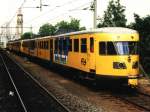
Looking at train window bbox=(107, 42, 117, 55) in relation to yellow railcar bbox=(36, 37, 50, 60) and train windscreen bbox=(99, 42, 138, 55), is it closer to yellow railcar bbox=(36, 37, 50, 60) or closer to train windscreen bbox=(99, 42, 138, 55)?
train windscreen bbox=(99, 42, 138, 55)

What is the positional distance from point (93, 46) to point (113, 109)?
16.0 ft

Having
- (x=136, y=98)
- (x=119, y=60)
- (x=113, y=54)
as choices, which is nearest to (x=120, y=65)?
(x=119, y=60)

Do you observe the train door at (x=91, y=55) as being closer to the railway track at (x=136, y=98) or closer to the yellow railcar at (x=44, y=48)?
the railway track at (x=136, y=98)

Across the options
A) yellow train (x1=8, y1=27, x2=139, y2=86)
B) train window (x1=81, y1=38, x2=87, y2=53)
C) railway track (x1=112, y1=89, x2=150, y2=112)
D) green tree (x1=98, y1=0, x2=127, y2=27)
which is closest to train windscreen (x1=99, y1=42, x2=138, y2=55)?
yellow train (x1=8, y1=27, x2=139, y2=86)

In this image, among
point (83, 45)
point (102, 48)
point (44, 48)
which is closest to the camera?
point (102, 48)

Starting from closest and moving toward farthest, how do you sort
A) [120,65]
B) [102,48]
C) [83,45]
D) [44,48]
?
[120,65] < [102,48] < [83,45] < [44,48]

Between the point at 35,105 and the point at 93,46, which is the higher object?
the point at 93,46

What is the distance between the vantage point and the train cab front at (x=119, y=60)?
56.3 feet

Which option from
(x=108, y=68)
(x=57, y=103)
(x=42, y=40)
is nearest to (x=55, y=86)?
(x=108, y=68)

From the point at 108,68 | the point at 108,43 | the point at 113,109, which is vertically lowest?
the point at 113,109

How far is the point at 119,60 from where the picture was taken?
56.4 ft

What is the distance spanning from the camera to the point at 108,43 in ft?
57.7

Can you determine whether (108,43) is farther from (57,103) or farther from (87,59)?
(57,103)

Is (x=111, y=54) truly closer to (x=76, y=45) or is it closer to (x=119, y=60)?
(x=119, y=60)
